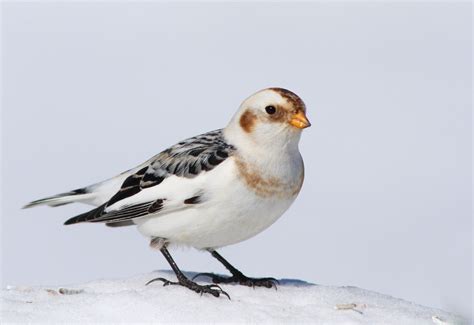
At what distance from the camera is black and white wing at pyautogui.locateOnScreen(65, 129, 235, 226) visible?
7441 millimetres

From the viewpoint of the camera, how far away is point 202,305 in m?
6.86

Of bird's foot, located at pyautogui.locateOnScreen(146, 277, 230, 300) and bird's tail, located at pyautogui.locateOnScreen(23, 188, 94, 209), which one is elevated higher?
bird's tail, located at pyautogui.locateOnScreen(23, 188, 94, 209)

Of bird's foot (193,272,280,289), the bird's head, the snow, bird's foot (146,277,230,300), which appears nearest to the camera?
the snow

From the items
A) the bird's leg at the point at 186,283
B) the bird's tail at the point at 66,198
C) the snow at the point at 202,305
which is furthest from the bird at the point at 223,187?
the bird's tail at the point at 66,198

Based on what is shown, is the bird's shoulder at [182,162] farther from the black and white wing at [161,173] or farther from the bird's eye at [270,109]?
the bird's eye at [270,109]

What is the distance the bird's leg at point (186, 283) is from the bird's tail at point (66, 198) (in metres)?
0.97

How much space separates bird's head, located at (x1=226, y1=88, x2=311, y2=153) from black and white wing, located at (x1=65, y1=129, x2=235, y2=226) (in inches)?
7.8

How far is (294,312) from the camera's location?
6781 millimetres

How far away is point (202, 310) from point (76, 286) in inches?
43.6

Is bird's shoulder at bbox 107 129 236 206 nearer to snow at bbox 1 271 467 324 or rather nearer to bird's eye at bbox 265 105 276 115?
bird's eye at bbox 265 105 276 115

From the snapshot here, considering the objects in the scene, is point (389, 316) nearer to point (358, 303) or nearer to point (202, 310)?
point (358, 303)

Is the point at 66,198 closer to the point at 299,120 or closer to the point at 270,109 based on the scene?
the point at 270,109

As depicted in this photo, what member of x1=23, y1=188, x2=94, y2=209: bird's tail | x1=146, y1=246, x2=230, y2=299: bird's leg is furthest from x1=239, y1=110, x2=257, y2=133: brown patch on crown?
x1=23, y1=188, x2=94, y2=209: bird's tail

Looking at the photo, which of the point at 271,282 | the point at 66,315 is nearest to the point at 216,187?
the point at 271,282
